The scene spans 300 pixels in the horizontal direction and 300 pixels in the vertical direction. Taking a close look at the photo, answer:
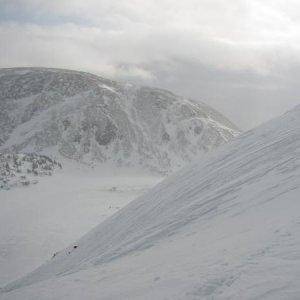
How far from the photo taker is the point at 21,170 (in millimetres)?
58312

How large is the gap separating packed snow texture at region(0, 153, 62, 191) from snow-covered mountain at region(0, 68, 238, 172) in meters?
17.1

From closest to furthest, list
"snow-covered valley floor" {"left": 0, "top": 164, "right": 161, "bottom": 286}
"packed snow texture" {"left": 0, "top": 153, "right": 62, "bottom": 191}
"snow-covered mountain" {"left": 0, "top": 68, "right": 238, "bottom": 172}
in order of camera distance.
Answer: "snow-covered valley floor" {"left": 0, "top": 164, "right": 161, "bottom": 286}, "packed snow texture" {"left": 0, "top": 153, "right": 62, "bottom": 191}, "snow-covered mountain" {"left": 0, "top": 68, "right": 238, "bottom": 172}

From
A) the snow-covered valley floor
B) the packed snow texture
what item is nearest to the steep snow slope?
the snow-covered valley floor

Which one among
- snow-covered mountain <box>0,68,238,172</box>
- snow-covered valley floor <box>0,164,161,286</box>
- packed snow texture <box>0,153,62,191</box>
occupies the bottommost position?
snow-covered valley floor <box>0,164,161,286</box>

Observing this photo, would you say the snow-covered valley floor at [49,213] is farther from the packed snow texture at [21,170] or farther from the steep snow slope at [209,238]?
the steep snow slope at [209,238]

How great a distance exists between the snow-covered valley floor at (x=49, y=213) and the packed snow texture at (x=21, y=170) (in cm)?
113

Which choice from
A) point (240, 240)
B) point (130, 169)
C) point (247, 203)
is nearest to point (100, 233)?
point (247, 203)

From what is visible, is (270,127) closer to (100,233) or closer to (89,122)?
(100,233)

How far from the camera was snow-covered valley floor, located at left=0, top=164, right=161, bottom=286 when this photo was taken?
28.2m

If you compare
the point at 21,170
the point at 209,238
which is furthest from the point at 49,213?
the point at 209,238

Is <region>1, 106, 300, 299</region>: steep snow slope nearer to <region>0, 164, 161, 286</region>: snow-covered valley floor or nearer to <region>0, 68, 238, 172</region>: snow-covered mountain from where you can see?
<region>0, 164, 161, 286</region>: snow-covered valley floor

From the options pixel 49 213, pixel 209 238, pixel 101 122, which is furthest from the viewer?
pixel 101 122

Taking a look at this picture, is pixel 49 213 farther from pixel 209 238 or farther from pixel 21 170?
pixel 209 238

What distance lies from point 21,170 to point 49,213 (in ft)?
65.2
